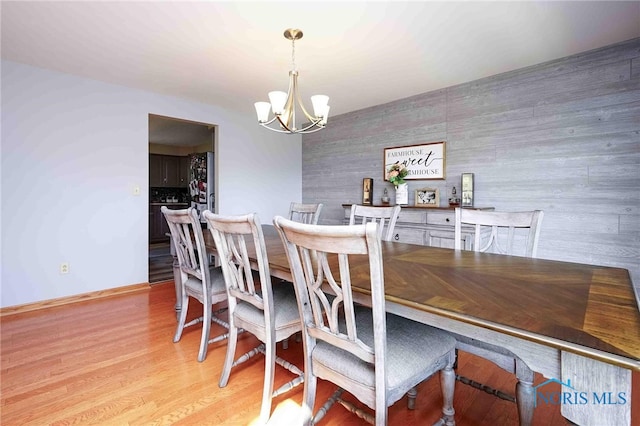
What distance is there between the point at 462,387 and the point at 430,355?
80cm

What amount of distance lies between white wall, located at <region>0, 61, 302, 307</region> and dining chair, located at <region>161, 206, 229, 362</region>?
1707 millimetres

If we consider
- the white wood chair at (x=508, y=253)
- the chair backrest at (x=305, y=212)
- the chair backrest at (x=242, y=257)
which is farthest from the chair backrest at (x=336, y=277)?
the chair backrest at (x=305, y=212)

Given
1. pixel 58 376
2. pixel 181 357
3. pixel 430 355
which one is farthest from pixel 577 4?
pixel 58 376

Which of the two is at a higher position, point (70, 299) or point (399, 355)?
point (399, 355)

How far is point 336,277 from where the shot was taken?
49.7 inches

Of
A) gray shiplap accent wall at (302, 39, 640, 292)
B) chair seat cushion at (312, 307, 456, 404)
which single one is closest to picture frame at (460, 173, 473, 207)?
gray shiplap accent wall at (302, 39, 640, 292)

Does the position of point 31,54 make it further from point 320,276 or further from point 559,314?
point 559,314

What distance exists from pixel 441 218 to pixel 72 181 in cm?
377

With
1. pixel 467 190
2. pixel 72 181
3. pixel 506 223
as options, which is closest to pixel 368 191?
pixel 467 190

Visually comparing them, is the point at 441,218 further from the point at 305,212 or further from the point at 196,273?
the point at 196,273

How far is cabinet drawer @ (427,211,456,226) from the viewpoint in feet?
10.3

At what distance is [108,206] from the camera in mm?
3430

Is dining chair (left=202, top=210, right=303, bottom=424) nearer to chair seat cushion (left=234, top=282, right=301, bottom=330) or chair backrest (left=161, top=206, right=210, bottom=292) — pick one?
chair seat cushion (left=234, top=282, right=301, bottom=330)

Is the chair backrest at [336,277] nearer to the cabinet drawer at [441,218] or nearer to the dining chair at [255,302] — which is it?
the dining chair at [255,302]
